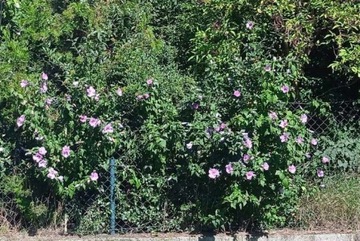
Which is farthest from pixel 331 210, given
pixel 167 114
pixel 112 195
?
pixel 112 195

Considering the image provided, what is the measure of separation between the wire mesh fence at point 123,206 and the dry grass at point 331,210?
1.03 m

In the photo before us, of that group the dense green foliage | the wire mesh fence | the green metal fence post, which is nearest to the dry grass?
the dense green foliage

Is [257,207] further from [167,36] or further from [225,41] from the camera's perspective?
[167,36]

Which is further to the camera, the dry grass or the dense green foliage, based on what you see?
the dry grass

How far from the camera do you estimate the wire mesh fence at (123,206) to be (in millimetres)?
6129

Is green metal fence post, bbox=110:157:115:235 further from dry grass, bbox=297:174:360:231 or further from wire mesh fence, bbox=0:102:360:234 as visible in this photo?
dry grass, bbox=297:174:360:231

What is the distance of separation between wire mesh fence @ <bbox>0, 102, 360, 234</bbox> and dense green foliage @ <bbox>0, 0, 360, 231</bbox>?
14mm

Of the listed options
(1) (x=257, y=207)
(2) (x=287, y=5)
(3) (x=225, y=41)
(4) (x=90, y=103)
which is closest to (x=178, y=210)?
(1) (x=257, y=207)

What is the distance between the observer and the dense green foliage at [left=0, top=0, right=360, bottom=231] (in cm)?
577

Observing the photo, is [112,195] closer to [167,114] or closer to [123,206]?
[123,206]

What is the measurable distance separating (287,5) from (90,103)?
2.34 m

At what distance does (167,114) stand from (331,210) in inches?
75.3

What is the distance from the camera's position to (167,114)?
607 cm

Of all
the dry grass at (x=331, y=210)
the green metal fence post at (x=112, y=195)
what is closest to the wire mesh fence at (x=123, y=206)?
the green metal fence post at (x=112, y=195)
